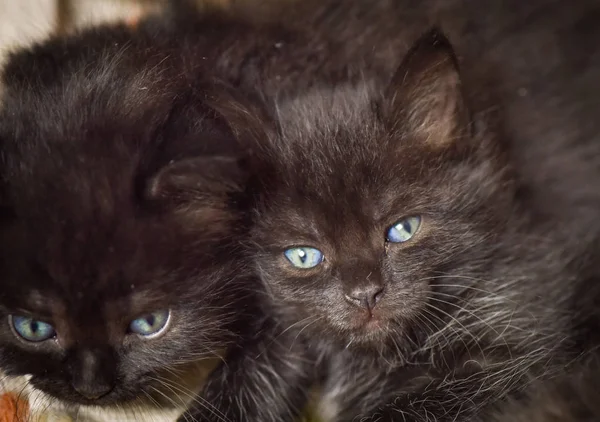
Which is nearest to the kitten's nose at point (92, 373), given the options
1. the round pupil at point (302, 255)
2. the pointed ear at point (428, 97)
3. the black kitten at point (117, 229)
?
the black kitten at point (117, 229)

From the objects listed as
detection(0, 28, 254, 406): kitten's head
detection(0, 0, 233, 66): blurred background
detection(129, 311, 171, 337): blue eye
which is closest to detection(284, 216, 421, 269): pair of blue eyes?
detection(0, 28, 254, 406): kitten's head

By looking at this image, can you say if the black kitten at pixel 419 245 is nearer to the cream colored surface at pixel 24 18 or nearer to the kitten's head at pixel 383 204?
the kitten's head at pixel 383 204

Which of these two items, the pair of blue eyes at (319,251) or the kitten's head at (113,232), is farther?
the pair of blue eyes at (319,251)

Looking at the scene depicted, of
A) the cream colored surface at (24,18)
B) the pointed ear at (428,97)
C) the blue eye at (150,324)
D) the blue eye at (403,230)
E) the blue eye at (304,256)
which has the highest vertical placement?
the cream colored surface at (24,18)

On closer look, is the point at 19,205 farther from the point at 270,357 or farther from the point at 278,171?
the point at 270,357

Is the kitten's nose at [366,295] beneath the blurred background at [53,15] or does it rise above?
beneath

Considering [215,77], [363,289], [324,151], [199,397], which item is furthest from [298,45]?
[199,397]

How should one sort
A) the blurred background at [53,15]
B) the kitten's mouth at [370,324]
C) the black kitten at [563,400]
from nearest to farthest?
the black kitten at [563,400]
the kitten's mouth at [370,324]
the blurred background at [53,15]

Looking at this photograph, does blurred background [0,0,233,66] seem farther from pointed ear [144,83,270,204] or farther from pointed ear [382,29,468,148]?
pointed ear [382,29,468,148]
